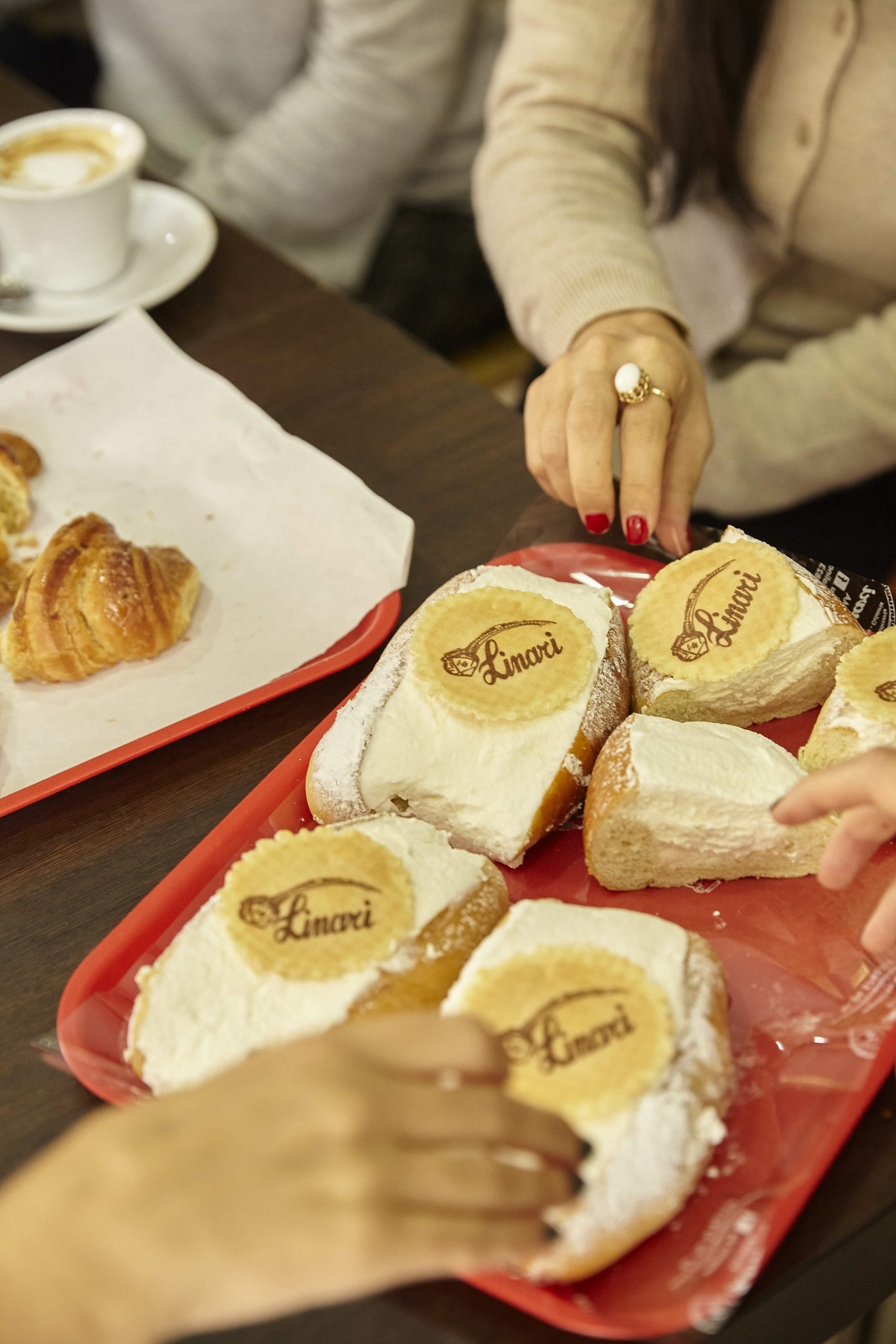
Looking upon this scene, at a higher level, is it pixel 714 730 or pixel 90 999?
pixel 714 730

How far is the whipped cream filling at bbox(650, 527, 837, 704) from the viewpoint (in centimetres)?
91

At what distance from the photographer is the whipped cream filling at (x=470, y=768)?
→ 2.82 ft

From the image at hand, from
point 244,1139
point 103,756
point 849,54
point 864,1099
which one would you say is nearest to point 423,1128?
point 244,1139

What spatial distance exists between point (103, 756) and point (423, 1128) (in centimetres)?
58

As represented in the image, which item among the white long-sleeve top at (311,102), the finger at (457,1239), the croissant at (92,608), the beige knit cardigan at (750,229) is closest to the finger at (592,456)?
the beige knit cardigan at (750,229)

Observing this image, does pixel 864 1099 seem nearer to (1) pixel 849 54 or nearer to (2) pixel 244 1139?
(2) pixel 244 1139

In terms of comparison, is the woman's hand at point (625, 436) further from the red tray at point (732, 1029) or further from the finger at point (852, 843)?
the finger at point (852, 843)

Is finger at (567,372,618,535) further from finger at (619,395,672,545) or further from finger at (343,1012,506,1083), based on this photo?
finger at (343,1012,506,1083)

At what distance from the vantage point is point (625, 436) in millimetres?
1120

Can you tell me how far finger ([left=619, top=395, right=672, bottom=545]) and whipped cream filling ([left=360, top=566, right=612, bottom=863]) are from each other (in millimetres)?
243

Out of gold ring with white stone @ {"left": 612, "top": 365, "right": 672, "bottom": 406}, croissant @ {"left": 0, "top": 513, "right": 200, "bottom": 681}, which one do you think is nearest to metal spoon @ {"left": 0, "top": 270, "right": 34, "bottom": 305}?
croissant @ {"left": 0, "top": 513, "right": 200, "bottom": 681}

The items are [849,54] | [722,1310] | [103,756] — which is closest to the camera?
[722,1310]

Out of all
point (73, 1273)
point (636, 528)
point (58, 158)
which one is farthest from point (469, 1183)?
point (58, 158)

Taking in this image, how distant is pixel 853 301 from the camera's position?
1.51 metres
